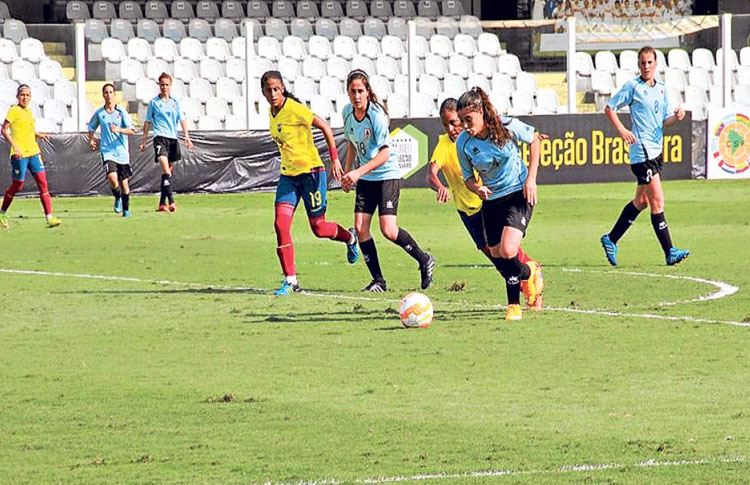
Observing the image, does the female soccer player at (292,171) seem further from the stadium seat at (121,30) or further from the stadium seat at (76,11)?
the stadium seat at (76,11)

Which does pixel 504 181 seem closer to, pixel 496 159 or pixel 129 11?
pixel 496 159

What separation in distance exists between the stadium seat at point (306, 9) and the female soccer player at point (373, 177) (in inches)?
930

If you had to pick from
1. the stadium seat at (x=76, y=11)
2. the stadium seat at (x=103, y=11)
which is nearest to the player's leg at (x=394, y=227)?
the stadium seat at (x=76, y=11)

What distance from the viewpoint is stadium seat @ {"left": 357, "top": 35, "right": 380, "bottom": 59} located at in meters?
33.8

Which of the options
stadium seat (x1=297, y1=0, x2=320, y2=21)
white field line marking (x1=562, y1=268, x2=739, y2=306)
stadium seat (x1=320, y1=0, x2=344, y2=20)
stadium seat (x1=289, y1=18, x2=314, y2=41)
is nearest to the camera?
white field line marking (x1=562, y1=268, x2=739, y2=306)

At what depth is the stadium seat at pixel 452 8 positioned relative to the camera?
125 ft

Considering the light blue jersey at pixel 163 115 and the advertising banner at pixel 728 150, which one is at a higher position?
the light blue jersey at pixel 163 115

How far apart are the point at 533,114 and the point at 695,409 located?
22166mm

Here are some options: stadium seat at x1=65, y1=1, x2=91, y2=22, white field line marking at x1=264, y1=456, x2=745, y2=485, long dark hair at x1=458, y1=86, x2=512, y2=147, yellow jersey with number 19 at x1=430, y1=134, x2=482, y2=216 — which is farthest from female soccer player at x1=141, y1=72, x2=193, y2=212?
white field line marking at x1=264, y1=456, x2=745, y2=485

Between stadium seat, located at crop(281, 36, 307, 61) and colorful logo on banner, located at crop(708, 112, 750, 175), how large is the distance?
8.86 metres

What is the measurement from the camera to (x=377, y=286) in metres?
13.6

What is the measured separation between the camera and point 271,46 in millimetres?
32906

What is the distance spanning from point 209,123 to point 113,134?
6.17 meters

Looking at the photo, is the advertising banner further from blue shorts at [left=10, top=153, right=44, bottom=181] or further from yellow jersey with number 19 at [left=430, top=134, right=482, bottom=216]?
yellow jersey with number 19 at [left=430, top=134, right=482, bottom=216]
